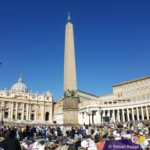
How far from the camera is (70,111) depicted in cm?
2469

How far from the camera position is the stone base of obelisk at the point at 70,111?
2466 cm

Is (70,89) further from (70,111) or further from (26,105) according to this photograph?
(26,105)

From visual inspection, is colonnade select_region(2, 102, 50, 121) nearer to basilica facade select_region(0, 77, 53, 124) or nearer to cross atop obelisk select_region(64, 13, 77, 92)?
basilica facade select_region(0, 77, 53, 124)

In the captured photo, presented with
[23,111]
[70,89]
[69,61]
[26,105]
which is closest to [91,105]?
[26,105]

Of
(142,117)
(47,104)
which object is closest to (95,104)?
(142,117)

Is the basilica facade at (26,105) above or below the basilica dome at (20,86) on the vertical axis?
below

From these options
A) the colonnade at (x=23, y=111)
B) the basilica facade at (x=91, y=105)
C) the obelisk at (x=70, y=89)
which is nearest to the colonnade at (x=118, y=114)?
the basilica facade at (x=91, y=105)

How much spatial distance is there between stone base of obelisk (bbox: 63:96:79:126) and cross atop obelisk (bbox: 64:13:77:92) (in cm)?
122

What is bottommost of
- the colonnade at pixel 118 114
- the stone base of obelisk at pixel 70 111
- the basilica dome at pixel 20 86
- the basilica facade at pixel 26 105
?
the stone base of obelisk at pixel 70 111

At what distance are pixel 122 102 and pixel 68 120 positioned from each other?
193ft

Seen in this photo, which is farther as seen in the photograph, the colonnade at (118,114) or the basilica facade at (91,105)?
the basilica facade at (91,105)

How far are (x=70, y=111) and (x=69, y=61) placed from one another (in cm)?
487

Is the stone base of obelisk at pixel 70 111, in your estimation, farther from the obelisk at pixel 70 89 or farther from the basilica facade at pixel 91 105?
the basilica facade at pixel 91 105

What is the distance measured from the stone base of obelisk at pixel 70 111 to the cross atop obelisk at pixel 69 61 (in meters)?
1.22
